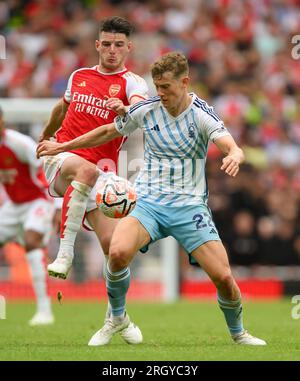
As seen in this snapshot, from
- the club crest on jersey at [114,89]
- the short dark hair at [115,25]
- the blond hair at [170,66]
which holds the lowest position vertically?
the club crest on jersey at [114,89]

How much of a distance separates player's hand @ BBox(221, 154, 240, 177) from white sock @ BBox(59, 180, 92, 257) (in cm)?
174

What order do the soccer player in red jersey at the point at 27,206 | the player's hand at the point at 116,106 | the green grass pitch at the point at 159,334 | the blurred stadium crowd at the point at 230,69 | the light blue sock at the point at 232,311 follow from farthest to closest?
the blurred stadium crowd at the point at 230,69 → the soccer player in red jersey at the point at 27,206 → the light blue sock at the point at 232,311 → the player's hand at the point at 116,106 → the green grass pitch at the point at 159,334

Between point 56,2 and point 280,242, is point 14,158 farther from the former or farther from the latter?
point 56,2

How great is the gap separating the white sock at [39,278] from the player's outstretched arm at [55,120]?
10.9 feet

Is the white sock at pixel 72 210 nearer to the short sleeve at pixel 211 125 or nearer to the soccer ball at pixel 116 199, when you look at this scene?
the soccer ball at pixel 116 199

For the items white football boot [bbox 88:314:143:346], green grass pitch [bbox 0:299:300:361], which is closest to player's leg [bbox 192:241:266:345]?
green grass pitch [bbox 0:299:300:361]

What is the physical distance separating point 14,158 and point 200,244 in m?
4.80

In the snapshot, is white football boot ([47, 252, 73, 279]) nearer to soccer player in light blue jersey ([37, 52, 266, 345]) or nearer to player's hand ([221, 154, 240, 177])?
soccer player in light blue jersey ([37, 52, 266, 345])

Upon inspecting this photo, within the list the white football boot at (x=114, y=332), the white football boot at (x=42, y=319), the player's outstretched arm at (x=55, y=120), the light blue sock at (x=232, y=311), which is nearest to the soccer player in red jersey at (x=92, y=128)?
the player's outstretched arm at (x=55, y=120)

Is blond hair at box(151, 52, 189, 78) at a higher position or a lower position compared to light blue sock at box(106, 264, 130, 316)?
higher

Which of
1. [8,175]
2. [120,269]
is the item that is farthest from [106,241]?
[8,175]

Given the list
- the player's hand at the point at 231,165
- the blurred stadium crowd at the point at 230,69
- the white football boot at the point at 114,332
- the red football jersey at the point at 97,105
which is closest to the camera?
the player's hand at the point at 231,165

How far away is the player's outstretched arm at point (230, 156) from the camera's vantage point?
8094 millimetres

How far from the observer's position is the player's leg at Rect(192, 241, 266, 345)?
875 centimetres
